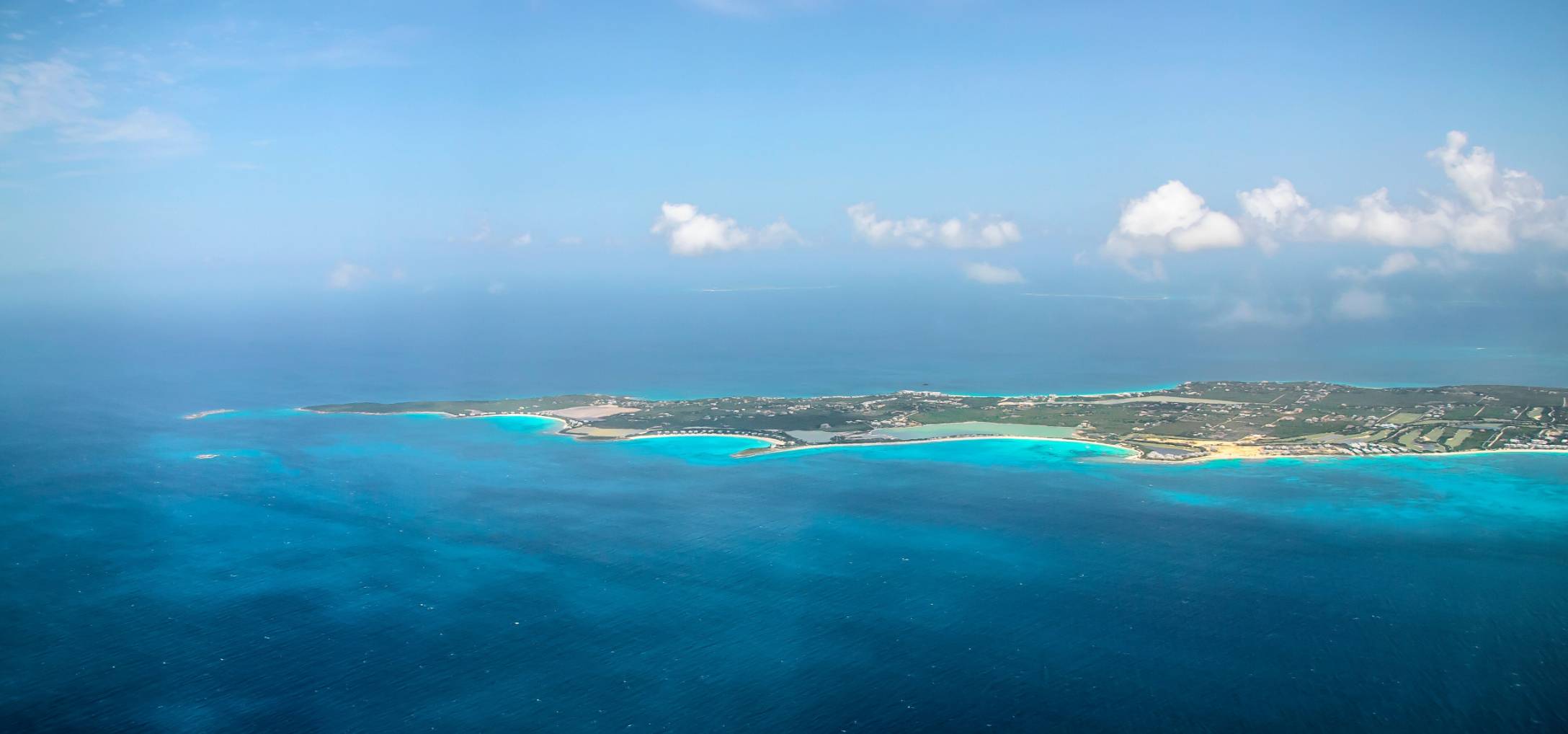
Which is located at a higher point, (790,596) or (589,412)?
(589,412)

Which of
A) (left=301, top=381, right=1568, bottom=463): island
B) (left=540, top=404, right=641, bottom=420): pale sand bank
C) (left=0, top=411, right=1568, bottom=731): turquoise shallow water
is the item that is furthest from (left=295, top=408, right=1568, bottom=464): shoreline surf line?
(left=0, top=411, right=1568, bottom=731): turquoise shallow water

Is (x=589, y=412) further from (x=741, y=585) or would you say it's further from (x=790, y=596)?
(x=790, y=596)

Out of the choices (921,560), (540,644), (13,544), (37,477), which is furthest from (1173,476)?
(37,477)

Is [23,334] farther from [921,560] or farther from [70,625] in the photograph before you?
[921,560]

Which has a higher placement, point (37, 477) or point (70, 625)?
point (37, 477)

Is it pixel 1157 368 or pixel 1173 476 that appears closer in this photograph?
pixel 1173 476

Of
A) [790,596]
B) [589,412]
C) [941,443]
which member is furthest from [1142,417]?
[790,596]

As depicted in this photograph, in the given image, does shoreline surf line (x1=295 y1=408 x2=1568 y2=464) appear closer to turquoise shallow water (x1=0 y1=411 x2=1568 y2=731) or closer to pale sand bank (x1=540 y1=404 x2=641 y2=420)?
pale sand bank (x1=540 y1=404 x2=641 y2=420)
